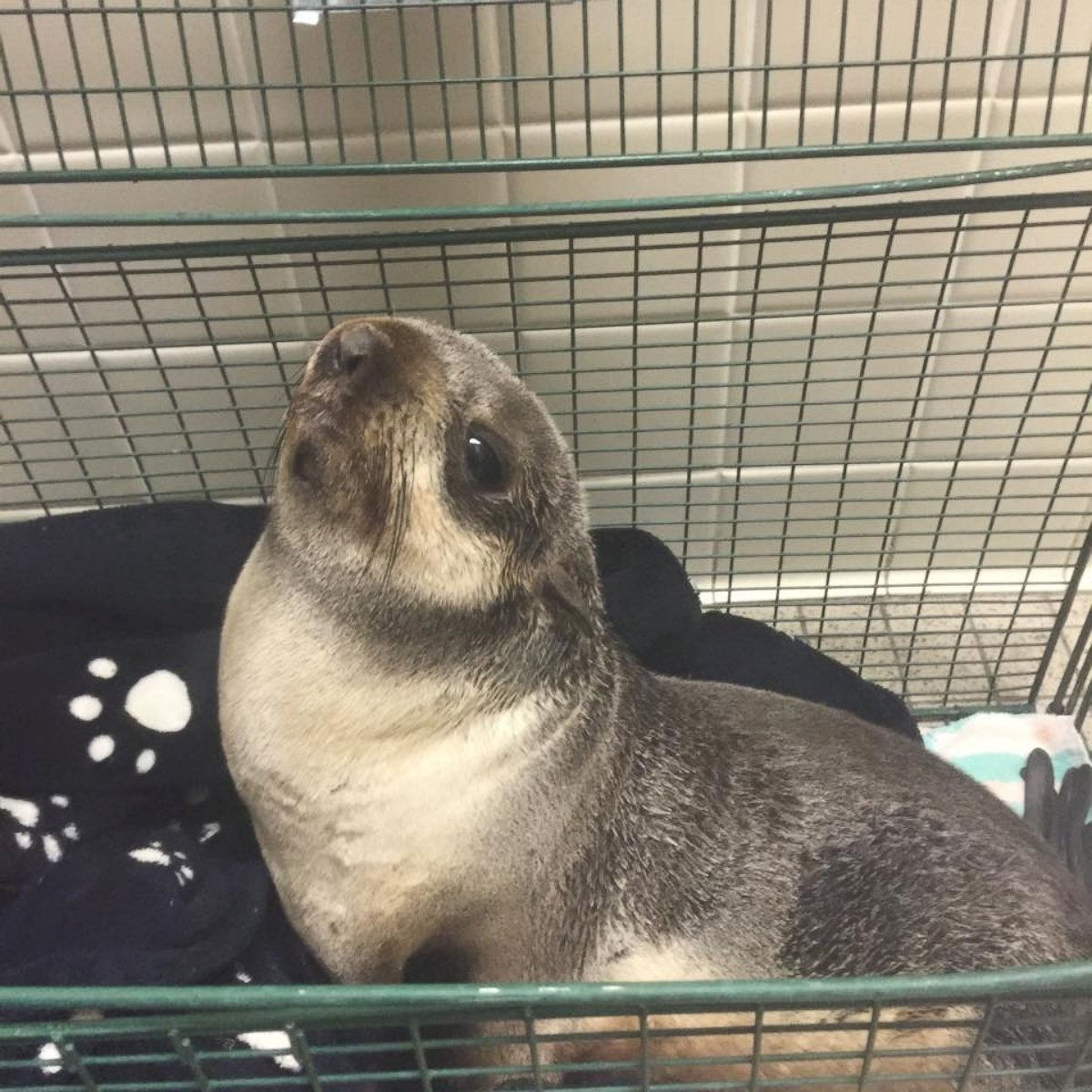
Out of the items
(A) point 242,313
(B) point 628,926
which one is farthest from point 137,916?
(A) point 242,313

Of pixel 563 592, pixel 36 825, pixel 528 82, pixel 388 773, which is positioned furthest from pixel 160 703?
pixel 528 82

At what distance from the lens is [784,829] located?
933 millimetres

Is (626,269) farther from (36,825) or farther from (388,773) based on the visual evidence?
(36,825)

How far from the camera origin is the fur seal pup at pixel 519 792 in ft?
2.78

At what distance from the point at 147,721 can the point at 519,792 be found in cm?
47

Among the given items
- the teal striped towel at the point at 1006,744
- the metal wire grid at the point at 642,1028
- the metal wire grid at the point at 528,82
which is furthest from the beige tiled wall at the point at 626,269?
the metal wire grid at the point at 642,1028

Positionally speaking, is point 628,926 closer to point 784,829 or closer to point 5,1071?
point 784,829

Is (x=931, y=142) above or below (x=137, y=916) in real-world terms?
above

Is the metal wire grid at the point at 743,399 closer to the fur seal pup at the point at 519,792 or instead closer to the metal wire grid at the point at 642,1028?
the fur seal pup at the point at 519,792

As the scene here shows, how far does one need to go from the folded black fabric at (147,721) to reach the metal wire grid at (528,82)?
0.44 meters

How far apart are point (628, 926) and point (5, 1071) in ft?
1.61

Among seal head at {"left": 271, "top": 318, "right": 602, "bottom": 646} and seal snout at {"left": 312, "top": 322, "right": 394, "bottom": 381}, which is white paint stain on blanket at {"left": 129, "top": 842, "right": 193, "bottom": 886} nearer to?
seal head at {"left": 271, "top": 318, "right": 602, "bottom": 646}

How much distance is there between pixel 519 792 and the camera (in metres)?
0.91

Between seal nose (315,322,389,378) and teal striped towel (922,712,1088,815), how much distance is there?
932 millimetres
